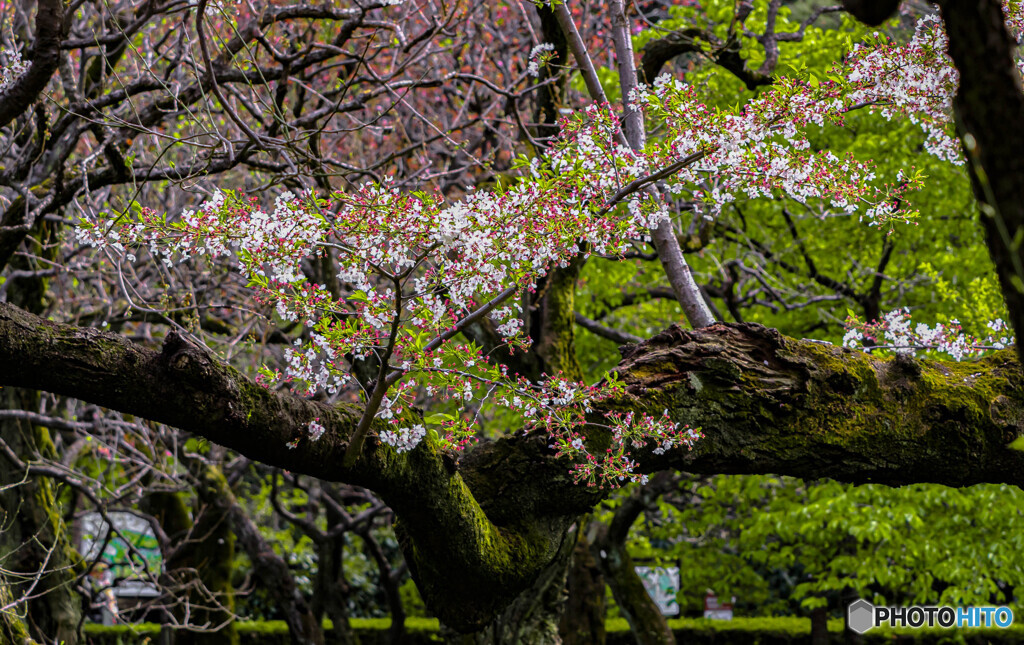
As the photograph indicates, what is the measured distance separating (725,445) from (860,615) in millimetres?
7558

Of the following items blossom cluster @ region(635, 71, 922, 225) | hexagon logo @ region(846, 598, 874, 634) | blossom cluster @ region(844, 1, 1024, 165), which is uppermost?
blossom cluster @ region(844, 1, 1024, 165)

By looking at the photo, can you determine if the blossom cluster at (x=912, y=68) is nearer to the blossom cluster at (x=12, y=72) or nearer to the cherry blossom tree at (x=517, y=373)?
the cherry blossom tree at (x=517, y=373)

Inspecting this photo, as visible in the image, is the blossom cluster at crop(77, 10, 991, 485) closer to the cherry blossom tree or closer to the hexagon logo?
the cherry blossom tree

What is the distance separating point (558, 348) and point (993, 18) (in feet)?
16.9

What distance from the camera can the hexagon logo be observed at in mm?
9781

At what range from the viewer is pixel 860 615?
→ 10125 millimetres

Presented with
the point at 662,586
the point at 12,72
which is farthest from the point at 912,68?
the point at 662,586

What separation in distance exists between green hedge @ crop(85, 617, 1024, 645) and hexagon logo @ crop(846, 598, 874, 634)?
1957 mm

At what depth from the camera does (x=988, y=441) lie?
3.90 meters

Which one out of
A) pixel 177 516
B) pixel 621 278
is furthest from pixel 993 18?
pixel 177 516

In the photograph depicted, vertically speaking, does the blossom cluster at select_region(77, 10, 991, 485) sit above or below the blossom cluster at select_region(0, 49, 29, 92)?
below

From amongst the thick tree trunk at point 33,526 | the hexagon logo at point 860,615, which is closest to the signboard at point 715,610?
the hexagon logo at point 860,615

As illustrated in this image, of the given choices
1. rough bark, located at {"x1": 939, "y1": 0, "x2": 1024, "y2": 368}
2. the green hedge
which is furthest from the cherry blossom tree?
the green hedge

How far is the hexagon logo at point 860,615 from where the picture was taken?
978 cm
